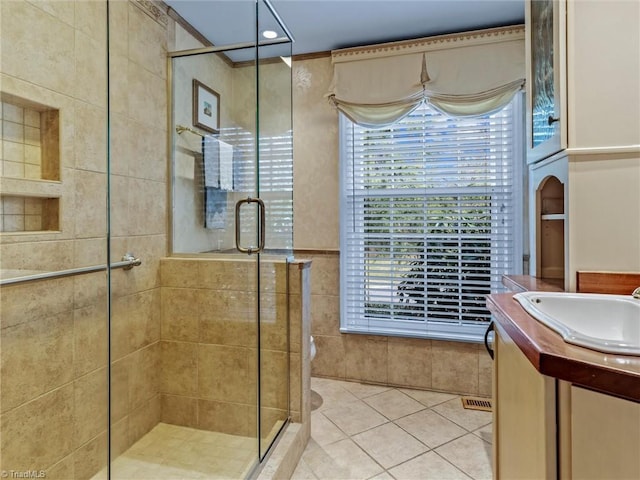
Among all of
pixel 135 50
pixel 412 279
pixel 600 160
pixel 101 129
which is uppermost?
pixel 135 50

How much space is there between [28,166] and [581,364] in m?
1.83

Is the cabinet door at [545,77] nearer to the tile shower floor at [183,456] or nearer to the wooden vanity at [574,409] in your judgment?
the wooden vanity at [574,409]

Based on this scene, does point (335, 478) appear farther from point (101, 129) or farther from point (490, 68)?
point (490, 68)

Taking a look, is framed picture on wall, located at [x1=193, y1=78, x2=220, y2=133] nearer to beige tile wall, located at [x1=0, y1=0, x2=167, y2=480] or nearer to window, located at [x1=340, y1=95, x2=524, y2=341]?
beige tile wall, located at [x1=0, y1=0, x2=167, y2=480]

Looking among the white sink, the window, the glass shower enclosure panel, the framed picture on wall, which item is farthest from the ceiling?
the white sink

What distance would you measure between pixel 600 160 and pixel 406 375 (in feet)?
6.15

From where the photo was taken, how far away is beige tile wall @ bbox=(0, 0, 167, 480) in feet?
4.37

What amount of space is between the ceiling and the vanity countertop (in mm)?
1979

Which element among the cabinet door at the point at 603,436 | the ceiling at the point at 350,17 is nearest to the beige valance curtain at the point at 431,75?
the ceiling at the point at 350,17

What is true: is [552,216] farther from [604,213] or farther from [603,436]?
[603,436]

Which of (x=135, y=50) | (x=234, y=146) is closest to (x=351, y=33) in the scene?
(x=234, y=146)

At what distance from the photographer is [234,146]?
214 cm

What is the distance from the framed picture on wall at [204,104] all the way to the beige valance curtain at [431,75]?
0.89 meters

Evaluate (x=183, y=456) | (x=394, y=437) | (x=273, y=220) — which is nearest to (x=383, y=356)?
(x=394, y=437)
